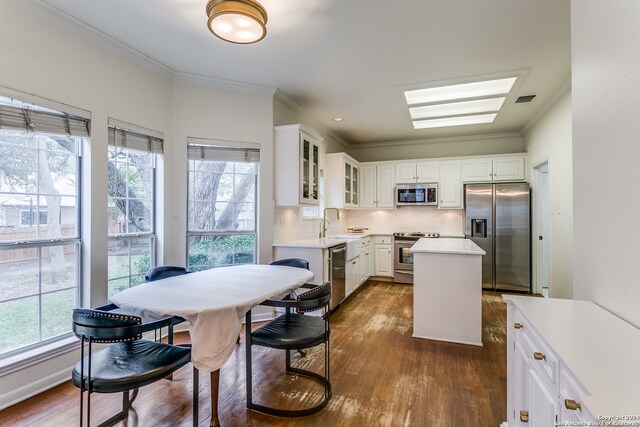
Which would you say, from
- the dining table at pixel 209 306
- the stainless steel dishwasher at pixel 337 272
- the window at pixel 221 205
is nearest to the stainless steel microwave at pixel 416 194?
the stainless steel dishwasher at pixel 337 272

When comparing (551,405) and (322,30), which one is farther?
(322,30)

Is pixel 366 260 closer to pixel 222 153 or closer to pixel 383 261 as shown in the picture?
pixel 383 261

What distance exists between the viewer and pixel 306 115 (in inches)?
187

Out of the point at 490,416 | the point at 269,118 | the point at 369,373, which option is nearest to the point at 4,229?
the point at 269,118

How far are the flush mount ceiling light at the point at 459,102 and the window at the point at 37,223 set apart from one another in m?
3.69

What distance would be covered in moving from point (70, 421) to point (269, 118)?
3.25 meters

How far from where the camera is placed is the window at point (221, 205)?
357cm

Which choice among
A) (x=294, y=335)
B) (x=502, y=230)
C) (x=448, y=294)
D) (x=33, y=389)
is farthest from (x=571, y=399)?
(x=502, y=230)

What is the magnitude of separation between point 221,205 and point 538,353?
3275mm

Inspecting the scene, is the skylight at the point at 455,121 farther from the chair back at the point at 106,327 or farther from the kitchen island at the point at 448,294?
the chair back at the point at 106,327

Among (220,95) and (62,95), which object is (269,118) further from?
(62,95)

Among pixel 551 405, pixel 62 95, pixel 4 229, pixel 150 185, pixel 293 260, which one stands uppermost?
pixel 62 95

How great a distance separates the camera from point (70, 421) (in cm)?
195

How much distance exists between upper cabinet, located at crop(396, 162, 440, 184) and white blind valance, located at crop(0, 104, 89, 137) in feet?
16.4
